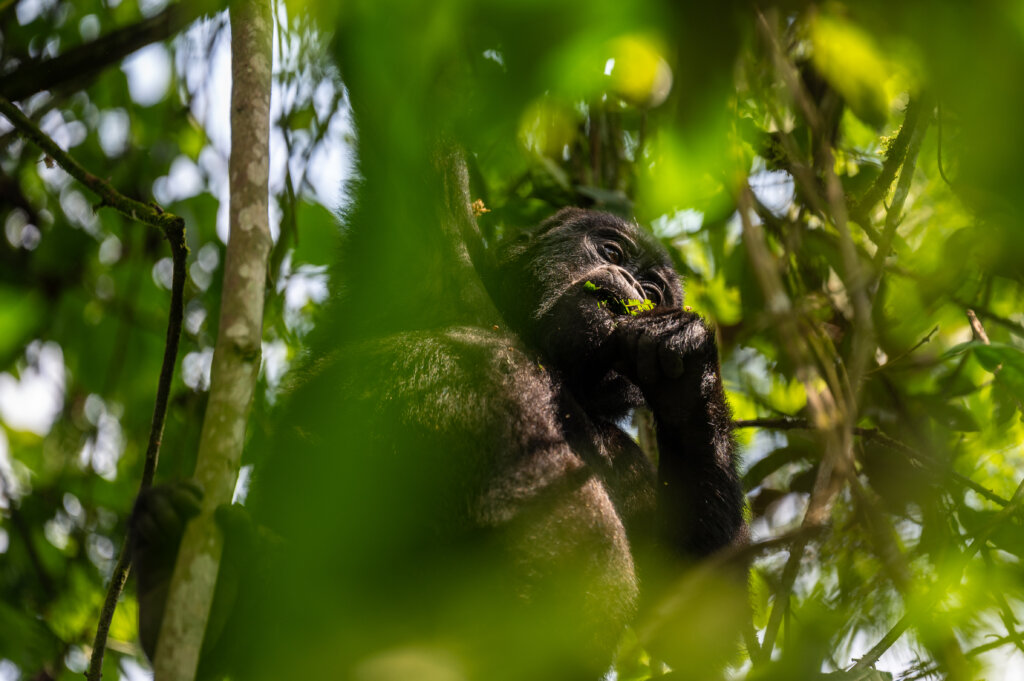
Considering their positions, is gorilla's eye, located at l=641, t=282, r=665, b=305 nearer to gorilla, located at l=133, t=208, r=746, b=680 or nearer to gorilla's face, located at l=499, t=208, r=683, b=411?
gorilla's face, located at l=499, t=208, r=683, b=411

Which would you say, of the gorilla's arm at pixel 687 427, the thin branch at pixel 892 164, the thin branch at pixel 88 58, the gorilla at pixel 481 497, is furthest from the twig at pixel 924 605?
the thin branch at pixel 88 58

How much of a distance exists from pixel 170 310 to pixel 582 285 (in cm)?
163

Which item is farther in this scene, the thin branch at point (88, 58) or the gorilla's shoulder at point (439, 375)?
the thin branch at point (88, 58)

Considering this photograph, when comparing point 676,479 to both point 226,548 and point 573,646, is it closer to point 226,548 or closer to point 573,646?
point 573,646

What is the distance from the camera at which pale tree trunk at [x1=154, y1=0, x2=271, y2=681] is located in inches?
68.5

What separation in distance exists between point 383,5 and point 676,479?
7.64 feet

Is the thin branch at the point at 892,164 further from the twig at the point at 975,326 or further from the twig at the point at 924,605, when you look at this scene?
the twig at the point at 924,605

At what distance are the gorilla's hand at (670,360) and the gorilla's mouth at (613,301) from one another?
0.17 meters

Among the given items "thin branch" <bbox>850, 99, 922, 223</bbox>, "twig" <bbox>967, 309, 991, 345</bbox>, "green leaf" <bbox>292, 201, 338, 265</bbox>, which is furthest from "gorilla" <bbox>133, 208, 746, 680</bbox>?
"green leaf" <bbox>292, 201, 338, 265</bbox>

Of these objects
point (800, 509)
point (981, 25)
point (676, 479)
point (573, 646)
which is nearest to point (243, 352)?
point (573, 646)

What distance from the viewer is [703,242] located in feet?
16.0

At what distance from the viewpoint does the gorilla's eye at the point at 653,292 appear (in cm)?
390

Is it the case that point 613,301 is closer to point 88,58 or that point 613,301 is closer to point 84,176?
point 84,176

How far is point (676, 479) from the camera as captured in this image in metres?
3.43
